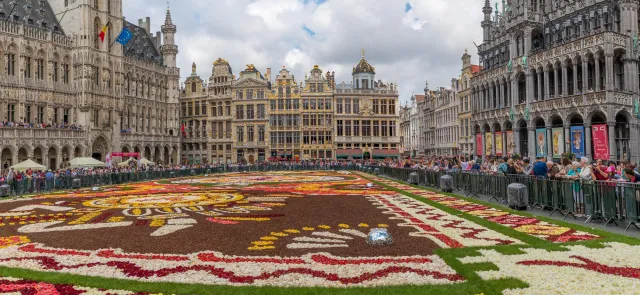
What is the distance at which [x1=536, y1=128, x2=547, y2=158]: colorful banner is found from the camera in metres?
36.2

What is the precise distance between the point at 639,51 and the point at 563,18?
732 centimetres

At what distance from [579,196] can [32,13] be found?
57747 mm

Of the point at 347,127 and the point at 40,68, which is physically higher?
the point at 40,68

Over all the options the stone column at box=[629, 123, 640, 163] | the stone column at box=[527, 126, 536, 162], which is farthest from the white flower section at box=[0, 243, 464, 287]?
the stone column at box=[527, 126, 536, 162]

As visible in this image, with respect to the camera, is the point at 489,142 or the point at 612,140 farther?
the point at 489,142

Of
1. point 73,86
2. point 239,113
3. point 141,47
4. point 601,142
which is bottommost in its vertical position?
point 601,142

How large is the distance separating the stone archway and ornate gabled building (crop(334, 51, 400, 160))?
32678 millimetres

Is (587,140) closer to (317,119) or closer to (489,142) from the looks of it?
(489,142)

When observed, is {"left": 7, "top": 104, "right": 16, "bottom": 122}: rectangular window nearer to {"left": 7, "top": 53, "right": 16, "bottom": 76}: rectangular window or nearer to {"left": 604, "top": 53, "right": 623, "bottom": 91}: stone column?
{"left": 7, "top": 53, "right": 16, "bottom": 76}: rectangular window

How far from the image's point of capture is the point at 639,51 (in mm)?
31078

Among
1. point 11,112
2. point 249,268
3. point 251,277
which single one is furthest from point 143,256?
point 11,112

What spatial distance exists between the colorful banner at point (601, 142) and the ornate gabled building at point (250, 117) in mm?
48118

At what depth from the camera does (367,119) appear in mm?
70062

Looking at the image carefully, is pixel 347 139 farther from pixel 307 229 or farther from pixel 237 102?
pixel 307 229
